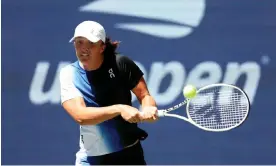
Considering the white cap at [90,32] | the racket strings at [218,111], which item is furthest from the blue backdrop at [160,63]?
the white cap at [90,32]

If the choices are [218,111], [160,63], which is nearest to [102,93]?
[218,111]

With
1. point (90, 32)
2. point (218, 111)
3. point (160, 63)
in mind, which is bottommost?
point (218, 111)

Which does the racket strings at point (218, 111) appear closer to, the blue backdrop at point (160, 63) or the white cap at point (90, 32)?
the white cap at point (90, 32)

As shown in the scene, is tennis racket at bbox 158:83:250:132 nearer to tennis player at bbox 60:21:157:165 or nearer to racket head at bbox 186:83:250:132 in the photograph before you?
racket head at bbox 186:83:250:132

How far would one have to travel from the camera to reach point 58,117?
18.8 feet

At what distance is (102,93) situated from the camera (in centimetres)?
369

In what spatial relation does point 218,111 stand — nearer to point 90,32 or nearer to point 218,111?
point 218,111

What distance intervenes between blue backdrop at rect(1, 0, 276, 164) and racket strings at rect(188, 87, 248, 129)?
136cm

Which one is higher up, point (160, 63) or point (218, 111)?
point (160, 63)

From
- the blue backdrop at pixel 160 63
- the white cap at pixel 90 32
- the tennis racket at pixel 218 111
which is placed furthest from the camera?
the blue backdrop at pixel 160 63

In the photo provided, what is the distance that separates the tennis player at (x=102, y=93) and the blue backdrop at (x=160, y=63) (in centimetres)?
185

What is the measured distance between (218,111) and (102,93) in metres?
0.79

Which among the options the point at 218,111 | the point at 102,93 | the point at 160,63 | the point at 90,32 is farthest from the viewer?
the point at 160,63

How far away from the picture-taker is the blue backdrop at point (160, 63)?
5.56 metres
